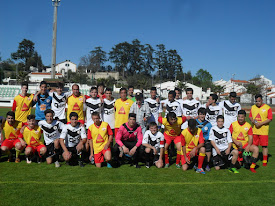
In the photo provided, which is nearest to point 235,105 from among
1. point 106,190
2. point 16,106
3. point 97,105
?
point 97,105

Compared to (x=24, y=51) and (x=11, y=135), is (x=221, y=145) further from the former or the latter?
(x=24, y=51)

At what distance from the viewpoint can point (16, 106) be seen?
6.66 meters

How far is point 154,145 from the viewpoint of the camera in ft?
19.2

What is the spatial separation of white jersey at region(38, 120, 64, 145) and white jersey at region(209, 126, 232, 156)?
11.3 ft

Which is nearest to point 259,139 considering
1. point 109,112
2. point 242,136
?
point 242,136

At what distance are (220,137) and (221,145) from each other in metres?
0.19

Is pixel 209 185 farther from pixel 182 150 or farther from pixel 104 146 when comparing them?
pixel 104 146

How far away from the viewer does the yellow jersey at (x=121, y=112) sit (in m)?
6.61

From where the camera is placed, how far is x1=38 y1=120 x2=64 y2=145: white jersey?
5.92 m

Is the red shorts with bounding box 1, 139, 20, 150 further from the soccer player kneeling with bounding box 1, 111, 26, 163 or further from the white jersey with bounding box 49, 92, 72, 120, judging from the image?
the white jersey with bounding box 49, 92, 72, 120

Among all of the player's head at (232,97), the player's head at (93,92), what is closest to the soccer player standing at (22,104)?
the player's head at (93,92)

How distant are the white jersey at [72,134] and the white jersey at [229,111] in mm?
3748

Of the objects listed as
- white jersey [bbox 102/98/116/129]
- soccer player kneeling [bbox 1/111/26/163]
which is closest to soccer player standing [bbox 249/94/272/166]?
white jersey [bbox 102/98/116/129]

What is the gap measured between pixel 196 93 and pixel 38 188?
61.1 metres
